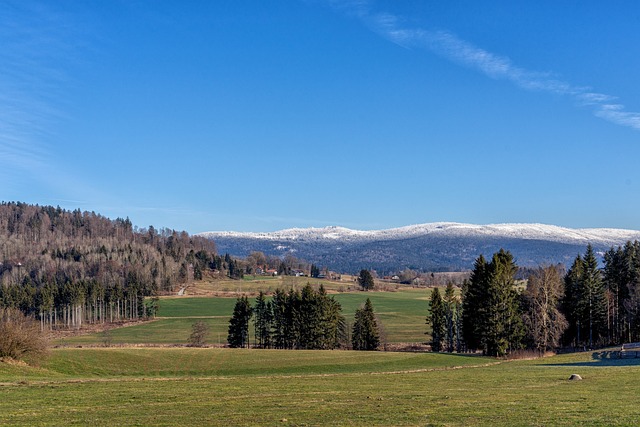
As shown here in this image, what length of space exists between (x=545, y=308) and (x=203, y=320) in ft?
318

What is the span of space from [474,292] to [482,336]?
7.01 metres

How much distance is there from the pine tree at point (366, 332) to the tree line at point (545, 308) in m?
9.75

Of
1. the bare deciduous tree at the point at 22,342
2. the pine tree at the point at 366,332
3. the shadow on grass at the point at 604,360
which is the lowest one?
the pine tree at the point at 366,332

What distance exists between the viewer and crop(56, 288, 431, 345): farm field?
12288 centimetres

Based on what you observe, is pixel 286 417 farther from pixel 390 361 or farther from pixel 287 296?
pixel 287 296

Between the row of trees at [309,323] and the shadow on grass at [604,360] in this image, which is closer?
the shadow on grass at [604,360]

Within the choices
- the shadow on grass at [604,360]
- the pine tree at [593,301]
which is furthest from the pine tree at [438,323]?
the shadow on grass at [604,360]

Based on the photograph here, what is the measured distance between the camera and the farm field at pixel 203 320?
403ft

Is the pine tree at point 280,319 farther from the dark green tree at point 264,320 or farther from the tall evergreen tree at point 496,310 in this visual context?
the tall evergreen tree at point 496,310

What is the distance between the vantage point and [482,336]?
80.0 meters

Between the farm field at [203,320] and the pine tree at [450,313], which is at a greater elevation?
the pine tree at [450,313]

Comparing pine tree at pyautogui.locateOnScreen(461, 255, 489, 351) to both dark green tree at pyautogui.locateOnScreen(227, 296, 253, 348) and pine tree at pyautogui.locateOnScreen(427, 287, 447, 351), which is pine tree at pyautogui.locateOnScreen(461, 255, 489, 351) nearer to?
pine tree at pyautogui.locateOnScreen(427, 287, 447, 351)

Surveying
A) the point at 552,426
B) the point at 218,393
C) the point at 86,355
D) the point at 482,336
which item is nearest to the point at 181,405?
the point at 218,393

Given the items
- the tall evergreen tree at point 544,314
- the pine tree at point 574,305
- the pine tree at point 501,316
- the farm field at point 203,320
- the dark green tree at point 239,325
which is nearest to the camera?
the pine tree at point 501,316
